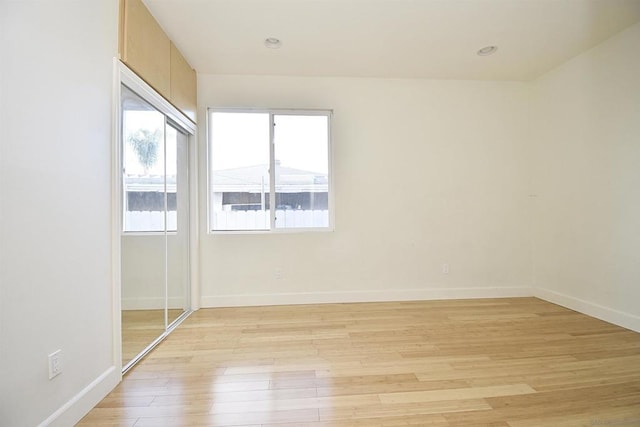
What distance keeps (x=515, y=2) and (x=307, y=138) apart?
7.38 feet

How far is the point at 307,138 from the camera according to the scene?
11.5ft

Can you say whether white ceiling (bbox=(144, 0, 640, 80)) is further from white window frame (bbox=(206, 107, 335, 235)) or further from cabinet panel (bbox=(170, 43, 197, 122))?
white window frame (bbox=(206, 107, 335, 235))

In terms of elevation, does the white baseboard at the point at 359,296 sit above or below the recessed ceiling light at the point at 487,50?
below

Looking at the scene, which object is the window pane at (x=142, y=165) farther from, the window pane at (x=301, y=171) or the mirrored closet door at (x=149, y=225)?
the window pane at (x=301, y=171)

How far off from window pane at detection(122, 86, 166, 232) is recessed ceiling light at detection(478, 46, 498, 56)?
10.8 feet

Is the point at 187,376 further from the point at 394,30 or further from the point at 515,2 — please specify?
the point at 515,2

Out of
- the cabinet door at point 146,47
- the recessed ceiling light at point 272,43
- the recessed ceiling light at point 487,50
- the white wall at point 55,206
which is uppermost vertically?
the recessed ceiling light at point 487,50

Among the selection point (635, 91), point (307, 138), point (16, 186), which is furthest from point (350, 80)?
point (16, 186)

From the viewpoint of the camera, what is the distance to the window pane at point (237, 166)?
11.3ft

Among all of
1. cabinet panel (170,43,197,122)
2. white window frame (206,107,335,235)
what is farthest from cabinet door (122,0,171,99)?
white window frame (206,107,335,235)

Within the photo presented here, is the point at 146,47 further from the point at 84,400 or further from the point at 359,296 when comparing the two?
the point at 359,296

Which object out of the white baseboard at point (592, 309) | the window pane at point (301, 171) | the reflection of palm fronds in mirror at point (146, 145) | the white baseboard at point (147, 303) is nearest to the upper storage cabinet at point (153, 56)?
the reflection of palm fronds in mirror at point (146, 145)

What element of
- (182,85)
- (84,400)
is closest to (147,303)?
(84,400)

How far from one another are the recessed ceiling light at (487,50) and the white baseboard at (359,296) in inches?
108
